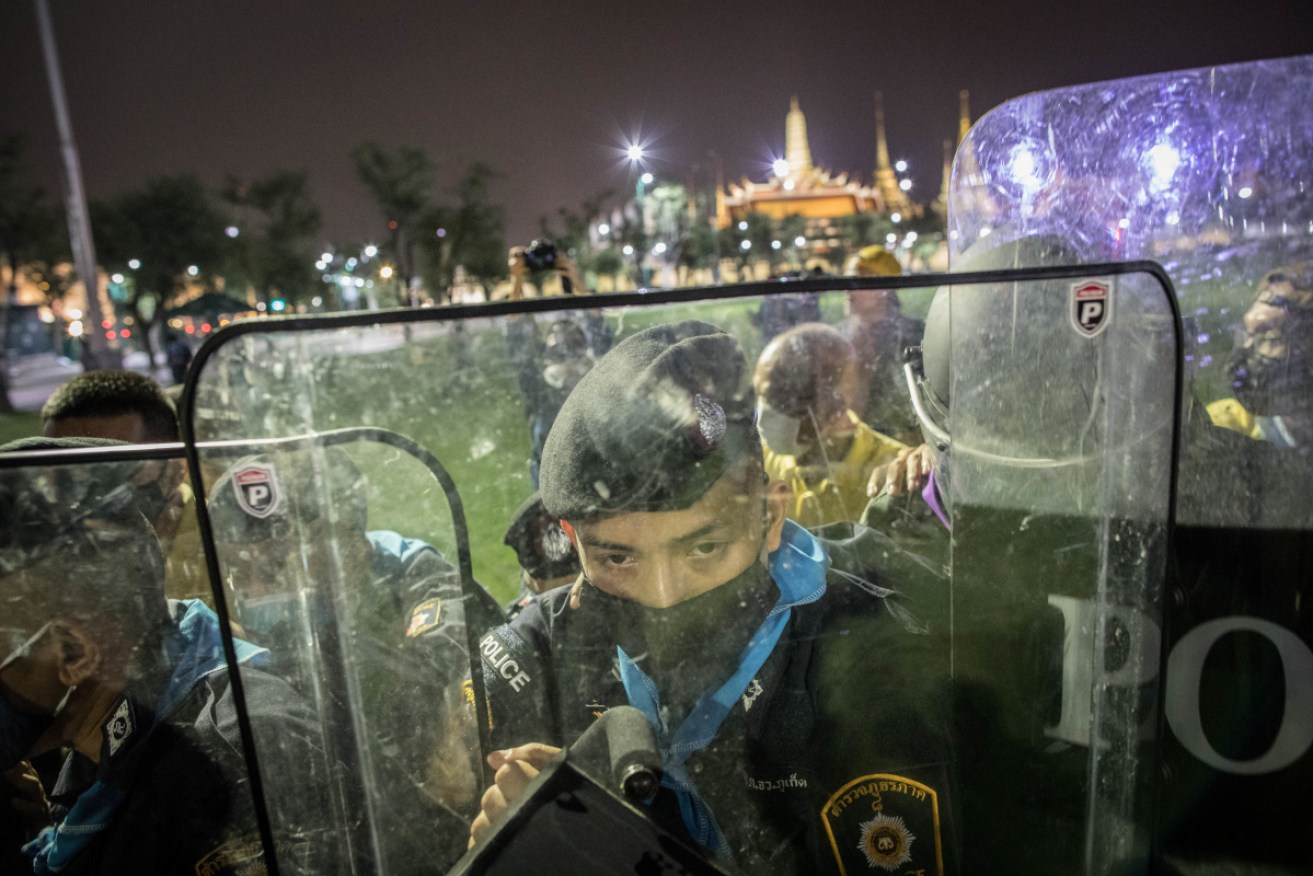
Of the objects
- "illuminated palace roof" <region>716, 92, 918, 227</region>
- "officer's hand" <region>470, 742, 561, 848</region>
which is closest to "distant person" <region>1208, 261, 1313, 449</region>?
"officer's hand" <region>470, 742, 561, 848</region>

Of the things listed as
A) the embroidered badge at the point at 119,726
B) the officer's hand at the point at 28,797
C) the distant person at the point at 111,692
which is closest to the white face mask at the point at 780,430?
the distant person at the point at 111,692

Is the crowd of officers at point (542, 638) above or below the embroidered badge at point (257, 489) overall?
below

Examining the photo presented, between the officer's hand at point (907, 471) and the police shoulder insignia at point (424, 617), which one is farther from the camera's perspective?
the officer's hand at point (907, 471)

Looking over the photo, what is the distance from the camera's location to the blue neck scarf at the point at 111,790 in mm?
1551

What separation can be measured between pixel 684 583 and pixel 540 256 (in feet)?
9.83

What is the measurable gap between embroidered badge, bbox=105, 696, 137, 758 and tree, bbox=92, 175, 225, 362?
41619 mm

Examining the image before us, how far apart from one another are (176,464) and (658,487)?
3.21ft

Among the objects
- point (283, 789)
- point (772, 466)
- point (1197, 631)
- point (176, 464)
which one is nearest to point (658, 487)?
point (772, 466)

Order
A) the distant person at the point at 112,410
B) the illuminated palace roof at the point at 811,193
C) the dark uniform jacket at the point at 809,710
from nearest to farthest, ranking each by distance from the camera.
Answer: the dark uniform jacket at the point at 809,710 → the distant person at the point at 112,410 → the illuminated palace roof at the point at 811,193

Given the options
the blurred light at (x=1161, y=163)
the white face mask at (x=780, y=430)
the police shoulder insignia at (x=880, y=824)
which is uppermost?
the blurred light at (x=1161, y=163)

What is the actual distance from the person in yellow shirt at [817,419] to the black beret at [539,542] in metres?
0.39

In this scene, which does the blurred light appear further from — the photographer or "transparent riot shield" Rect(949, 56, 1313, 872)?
the photographer

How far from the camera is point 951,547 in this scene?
1584 millimetres

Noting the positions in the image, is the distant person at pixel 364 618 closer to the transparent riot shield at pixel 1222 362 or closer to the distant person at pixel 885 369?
the distant person at pixel 885 369
